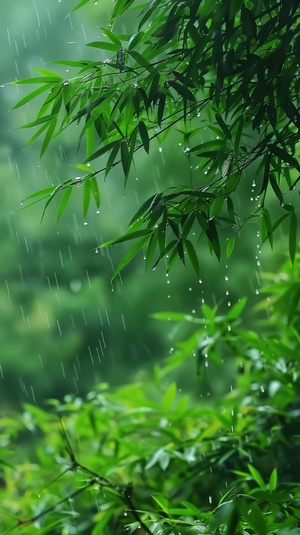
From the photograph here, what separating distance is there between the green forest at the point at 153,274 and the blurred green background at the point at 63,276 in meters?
0.01

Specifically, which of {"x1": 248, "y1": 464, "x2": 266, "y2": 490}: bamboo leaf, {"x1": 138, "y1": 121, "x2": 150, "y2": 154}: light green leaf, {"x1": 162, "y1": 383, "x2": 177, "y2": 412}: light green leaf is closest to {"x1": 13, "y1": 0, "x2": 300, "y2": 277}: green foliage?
{"x1": 138, "y1": 121, "x2": 150, "y2": 154}: light green leaf

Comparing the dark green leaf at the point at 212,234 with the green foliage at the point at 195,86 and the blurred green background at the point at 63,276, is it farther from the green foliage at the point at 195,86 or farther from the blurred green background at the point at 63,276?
the blurred green background at the point at 63,276

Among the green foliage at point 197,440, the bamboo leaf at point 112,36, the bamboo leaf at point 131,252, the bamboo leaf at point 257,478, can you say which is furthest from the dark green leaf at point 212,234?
the green foliage at point 197,440

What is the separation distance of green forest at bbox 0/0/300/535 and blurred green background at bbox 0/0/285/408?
0.01 metres

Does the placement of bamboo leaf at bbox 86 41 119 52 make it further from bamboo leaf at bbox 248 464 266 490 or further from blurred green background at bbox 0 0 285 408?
blurred green background at bbox 0 0 285 408

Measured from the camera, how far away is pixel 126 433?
7.96ft

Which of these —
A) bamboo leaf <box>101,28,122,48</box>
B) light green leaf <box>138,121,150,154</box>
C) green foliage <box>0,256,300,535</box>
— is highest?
bamboo leaf <box>101,28,122,48</box>

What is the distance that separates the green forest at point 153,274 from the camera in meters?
1.13

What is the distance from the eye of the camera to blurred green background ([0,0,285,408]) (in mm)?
4082

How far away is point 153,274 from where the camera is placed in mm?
4027

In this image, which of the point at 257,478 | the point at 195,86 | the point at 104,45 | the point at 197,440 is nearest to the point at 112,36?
the point at 104,45

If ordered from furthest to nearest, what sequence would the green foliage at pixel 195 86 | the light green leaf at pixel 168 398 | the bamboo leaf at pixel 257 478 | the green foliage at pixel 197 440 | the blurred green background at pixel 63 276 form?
the blurred green background at pixel 63 276, the light green leaf at pixel 168 398, the green foliage at pixel 197 440, the bamboo leaf at pixel 257 478, the green foliage at pixel 195 86

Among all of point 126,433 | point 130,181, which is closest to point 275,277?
point 126,433

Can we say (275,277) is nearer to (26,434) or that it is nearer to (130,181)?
A: (130,181)
